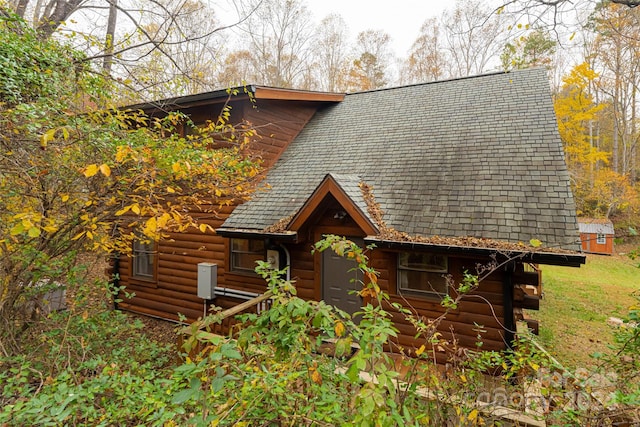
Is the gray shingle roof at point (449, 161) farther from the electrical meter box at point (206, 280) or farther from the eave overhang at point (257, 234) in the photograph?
the electrical meter box at point (206, 280)

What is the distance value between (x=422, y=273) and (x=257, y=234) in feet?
12.0

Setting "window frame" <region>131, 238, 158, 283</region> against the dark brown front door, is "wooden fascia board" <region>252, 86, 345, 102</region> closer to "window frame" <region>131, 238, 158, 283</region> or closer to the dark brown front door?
the dark brown front door

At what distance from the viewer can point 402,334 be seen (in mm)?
6152

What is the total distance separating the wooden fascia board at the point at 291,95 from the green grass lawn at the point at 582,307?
7.79 metres

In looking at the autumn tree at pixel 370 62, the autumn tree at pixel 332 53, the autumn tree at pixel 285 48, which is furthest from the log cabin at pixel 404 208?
the autumn tree at pixel 332 53

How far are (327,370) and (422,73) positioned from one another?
26697 millimetres

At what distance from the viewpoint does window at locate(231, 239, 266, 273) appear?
310 inches

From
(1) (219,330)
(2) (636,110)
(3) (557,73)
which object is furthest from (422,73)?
(1) (219,330)

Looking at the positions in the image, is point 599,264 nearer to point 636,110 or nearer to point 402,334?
point 636,110

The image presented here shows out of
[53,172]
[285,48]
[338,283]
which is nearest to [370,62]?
[285,48]

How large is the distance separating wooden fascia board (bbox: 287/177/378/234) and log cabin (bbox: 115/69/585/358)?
2 centimetres

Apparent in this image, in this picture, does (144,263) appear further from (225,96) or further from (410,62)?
(410,62)

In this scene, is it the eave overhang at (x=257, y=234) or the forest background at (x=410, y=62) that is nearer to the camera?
the forest background at (x=410, y=62)

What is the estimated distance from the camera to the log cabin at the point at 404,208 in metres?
5.32
